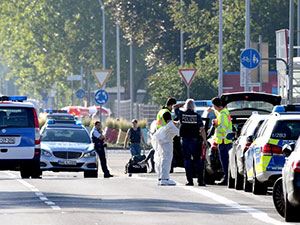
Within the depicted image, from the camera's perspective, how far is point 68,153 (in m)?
31.3

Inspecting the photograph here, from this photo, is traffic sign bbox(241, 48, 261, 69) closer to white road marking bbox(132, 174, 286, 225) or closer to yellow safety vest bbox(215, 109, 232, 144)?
yellow safety vest bbox(215, 109, 232, 144)

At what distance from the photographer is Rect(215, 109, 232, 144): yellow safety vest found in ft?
80.9

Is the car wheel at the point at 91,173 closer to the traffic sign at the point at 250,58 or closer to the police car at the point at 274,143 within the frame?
the traffic sign at the point at 250,58

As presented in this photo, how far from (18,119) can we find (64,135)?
4626 mm

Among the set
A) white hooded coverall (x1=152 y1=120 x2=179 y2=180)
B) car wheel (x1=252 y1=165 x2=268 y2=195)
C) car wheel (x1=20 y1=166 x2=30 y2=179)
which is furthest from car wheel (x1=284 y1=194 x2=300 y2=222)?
car wheel (x1=20 y1=166 x2=30 y2=179)

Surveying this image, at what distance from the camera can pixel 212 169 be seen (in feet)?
84.6

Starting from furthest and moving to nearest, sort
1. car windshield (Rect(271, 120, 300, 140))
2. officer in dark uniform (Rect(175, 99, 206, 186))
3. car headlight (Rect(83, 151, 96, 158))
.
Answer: car headlight (Rect(83, 151, 96, 158)), officer in dark uniform (Rect(175, 99, 206, 186)), car windshield (Rect(271, 120, 300, 140))

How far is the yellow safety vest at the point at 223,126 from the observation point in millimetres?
24672

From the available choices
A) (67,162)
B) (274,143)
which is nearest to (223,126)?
(274,143)

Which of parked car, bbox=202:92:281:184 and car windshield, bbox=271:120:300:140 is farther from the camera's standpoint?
parked car, bbox=202:92:281:184

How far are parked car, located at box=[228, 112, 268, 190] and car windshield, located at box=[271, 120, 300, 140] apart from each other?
2009 millimetres

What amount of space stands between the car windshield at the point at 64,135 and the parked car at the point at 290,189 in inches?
650

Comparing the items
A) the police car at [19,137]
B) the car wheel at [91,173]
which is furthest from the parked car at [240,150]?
the car wheel at [91,173]

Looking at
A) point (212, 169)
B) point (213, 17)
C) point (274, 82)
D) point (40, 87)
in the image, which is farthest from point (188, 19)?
point (40, 87)
